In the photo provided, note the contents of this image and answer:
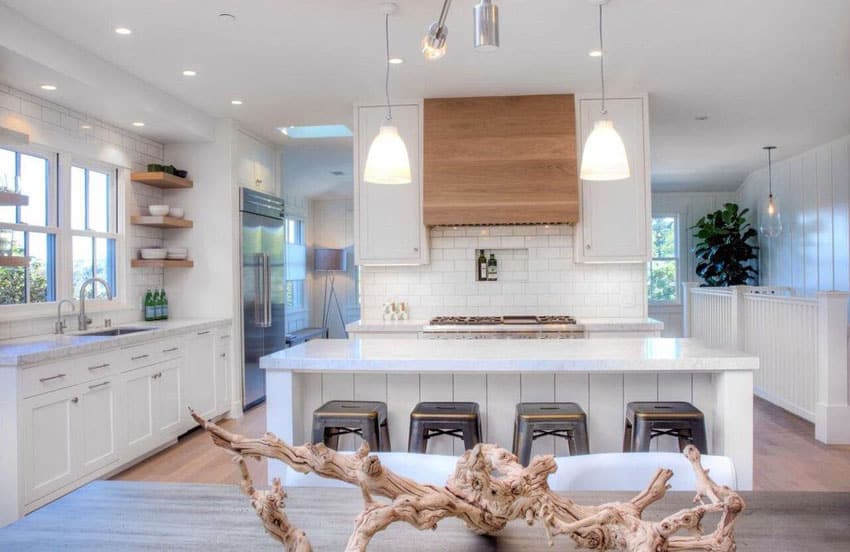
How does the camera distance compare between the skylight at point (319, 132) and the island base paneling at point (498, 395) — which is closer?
the island base paneling at point (498, 395)

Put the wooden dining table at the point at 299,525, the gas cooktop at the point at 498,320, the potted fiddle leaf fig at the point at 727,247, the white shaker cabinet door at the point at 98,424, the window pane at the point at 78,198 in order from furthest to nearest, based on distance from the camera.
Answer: the potted fiddle leaf fig at the point at 727,247 → the gas cooktop at the point at 498,320 → the window pane at the point at 78,198 → the white shaker cabinet door at the point at 98,424 → the wooden dining table at the point at 299,525

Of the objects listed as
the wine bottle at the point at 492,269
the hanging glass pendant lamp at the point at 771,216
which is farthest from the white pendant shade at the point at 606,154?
the hanging glass pendant lamp at the point at 771,216

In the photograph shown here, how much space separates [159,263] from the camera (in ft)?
17.2

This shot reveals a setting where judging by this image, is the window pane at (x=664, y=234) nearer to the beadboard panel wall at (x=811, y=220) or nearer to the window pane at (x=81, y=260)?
the beadboard panel wall at (x=811, y=220)

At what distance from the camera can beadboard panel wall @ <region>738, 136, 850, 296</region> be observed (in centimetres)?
674

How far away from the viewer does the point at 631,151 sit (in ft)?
16.3

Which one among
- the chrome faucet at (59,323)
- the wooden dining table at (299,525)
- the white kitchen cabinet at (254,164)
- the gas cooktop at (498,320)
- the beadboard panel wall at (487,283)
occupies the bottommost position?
the wooden dining table at (299,525)

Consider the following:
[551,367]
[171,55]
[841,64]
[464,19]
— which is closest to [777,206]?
[841,64]

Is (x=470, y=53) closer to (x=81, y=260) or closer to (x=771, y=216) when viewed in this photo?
(x=81, y=260)

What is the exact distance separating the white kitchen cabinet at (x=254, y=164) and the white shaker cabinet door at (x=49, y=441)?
2.78 meters

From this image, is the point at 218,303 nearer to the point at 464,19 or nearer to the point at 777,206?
the point at 464,19

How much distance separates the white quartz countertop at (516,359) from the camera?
264cm

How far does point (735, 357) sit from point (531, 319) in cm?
239

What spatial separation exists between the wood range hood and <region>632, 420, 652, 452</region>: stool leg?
99.5 inches
